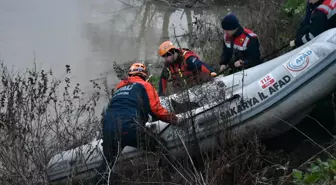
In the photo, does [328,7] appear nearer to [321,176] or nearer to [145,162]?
[321,176]

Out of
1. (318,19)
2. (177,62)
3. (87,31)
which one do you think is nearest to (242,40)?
(177,62)

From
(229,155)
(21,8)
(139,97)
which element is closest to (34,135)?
(139,97)

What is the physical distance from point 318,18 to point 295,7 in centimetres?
329

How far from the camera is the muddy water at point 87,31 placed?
31.4ft

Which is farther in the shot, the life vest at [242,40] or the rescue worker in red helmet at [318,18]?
the life vest at [242,40]

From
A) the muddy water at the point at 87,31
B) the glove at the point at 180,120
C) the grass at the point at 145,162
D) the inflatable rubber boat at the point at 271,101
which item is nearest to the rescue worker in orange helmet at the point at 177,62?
the inflatable rubber boat at the point at 271,101

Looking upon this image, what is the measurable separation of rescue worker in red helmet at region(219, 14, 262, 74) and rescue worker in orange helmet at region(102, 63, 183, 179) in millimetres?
1258

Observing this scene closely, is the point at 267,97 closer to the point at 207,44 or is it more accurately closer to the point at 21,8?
the point at 207,44

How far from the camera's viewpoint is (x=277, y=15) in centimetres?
737

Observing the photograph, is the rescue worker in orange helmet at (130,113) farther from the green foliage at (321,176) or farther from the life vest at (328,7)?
the life vest at (328,7)

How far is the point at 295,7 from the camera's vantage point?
7.74m

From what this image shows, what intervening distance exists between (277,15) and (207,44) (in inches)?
49.9

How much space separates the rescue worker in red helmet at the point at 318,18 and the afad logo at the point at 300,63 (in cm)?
45

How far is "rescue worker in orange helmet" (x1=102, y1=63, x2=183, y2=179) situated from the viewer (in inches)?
159
